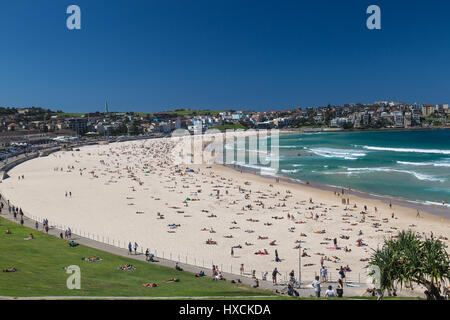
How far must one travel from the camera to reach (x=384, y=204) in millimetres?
27609

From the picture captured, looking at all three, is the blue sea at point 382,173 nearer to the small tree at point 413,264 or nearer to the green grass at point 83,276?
the small tree at point 413,264

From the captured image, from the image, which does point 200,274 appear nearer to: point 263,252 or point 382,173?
point 263,252

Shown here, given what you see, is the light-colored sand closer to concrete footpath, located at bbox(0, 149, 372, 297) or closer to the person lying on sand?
the person lying on sand

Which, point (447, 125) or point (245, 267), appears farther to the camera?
point (447, 125)

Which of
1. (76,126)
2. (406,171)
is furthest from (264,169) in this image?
(76,126)

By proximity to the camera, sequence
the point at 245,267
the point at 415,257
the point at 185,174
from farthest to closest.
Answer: the point at 185,174, the point at 245,267, the point at 415,257

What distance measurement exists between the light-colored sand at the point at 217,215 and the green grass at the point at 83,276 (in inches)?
109

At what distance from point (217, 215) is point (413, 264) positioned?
16791 mm

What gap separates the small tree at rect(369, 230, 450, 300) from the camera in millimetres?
9281

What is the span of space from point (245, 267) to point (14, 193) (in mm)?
24185

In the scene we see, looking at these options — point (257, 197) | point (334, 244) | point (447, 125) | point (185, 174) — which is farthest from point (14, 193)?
point (447, 125)
